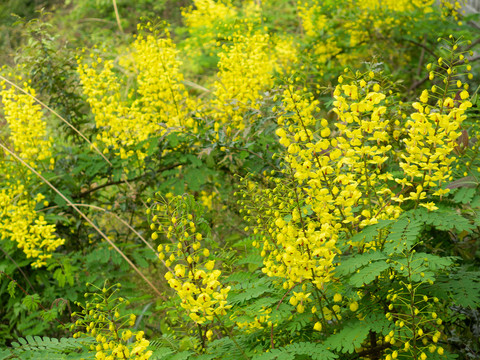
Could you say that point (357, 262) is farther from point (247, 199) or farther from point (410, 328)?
point (247, 199)

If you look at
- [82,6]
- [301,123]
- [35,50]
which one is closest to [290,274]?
[301,123]

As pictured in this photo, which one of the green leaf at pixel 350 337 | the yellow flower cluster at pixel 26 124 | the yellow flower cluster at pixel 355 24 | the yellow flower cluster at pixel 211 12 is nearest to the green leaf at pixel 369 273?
the green leaf at pixel 350 337

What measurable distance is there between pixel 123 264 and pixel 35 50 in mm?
1869

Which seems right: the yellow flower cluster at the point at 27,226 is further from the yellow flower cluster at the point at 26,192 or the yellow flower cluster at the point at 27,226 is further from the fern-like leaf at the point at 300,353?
the fern-like leaf at the point at 300,353

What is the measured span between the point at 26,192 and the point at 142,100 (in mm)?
993

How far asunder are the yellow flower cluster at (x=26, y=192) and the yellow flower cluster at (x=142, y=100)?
411mm

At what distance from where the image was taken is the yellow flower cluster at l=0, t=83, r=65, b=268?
118 inches

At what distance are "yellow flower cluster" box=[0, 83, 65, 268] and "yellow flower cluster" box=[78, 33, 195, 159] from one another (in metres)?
0.41

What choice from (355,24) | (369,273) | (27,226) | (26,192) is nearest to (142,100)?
(26,192)

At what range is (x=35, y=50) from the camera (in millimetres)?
3789

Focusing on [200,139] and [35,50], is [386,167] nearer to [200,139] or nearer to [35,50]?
[200,139]

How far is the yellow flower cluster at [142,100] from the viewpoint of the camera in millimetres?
3301

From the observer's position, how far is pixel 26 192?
3086mm

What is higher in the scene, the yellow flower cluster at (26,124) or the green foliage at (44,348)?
the yellow flower cluster at (26,124)
